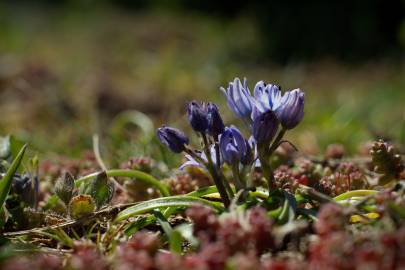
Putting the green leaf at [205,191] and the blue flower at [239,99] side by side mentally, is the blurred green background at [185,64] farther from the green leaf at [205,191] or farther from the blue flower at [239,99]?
the blue flower at [239,99]

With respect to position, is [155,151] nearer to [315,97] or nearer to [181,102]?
[181,102]

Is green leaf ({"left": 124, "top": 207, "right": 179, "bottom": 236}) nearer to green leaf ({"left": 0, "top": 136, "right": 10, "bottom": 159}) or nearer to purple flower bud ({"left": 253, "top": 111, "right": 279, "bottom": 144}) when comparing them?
purple flower bud ({"left": 253, "top": 111, "right": 279, "bottom": 144})

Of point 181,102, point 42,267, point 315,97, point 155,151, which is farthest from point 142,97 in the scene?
point 42,267

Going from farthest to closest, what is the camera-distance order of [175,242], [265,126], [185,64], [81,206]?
[185,64] → [81,206] → [265,126] → [175,242]

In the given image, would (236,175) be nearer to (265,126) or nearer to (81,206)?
(265,126)

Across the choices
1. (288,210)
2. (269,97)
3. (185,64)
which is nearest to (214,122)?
(269,97)

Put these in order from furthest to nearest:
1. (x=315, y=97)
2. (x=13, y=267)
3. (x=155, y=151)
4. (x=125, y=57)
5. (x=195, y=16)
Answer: (x=195, y=16)
(x=125, y=57)
(x=315, y=97)
(x=155, y=151)
(x=13, y=267)
